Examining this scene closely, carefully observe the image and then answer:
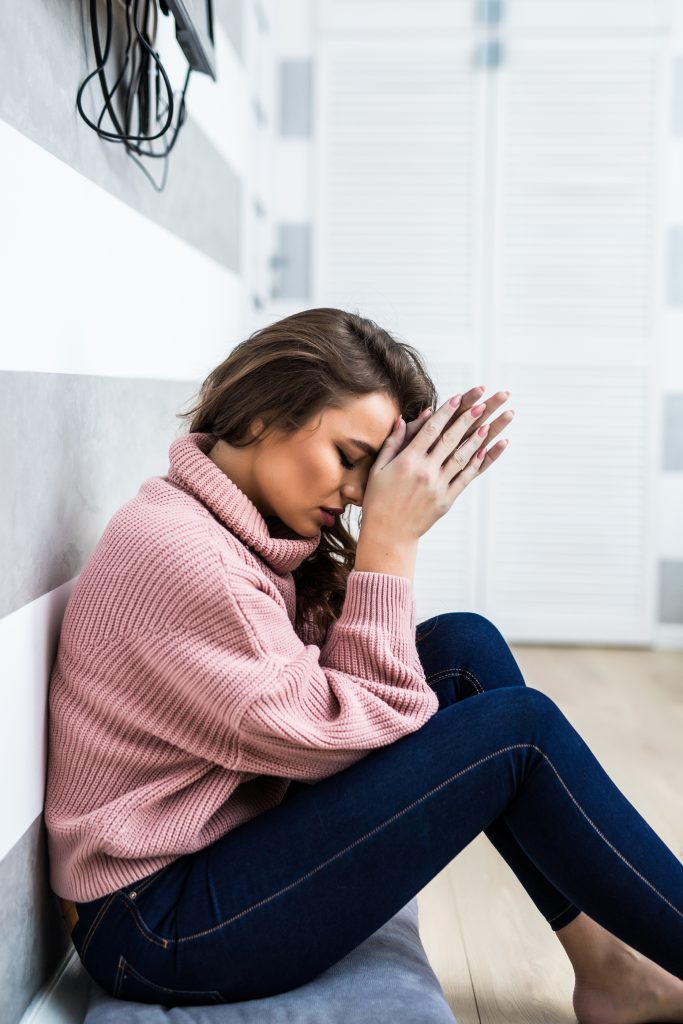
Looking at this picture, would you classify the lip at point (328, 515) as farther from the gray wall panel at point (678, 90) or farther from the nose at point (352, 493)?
the gray wall panel at point (678, 90)

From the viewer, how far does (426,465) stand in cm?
129

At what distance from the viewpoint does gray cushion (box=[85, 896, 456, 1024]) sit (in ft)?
3.43

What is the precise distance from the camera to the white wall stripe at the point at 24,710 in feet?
3.30

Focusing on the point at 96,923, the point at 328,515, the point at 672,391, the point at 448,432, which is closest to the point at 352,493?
the point at 328,515

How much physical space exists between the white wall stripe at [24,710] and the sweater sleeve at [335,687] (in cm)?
23

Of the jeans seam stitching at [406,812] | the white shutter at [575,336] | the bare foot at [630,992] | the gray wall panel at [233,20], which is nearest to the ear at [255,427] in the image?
the jeans seam stitching at [406,812]

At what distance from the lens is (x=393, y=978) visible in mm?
1127

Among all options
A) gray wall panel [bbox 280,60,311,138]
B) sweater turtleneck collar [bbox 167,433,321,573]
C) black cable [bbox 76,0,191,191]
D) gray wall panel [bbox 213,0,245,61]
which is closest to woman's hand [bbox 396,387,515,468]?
sweater turtleneck collar [bbox 167,433,321,573]

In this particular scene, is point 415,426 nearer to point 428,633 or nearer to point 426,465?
point 426,465

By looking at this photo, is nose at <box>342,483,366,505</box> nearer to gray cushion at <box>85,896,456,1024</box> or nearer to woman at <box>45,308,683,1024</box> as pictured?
woman at <box>45,308,683,1024</box>

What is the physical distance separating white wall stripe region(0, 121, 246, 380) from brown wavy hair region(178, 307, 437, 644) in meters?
0.19

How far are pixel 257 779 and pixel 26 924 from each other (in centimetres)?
29

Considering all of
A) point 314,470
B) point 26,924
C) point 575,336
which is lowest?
point 26,924

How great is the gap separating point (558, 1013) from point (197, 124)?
1.75 meters
